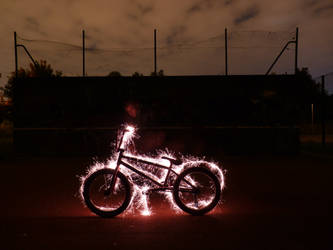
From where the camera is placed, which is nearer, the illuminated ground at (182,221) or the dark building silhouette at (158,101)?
the illuminated ground at (182,221)

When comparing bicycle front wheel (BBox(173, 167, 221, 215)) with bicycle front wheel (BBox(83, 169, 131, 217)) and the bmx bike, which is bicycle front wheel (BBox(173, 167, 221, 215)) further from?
bicycle front wheel (BBox(83, 169, 131, 217))

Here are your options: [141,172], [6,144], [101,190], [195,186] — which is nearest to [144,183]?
[141,172]

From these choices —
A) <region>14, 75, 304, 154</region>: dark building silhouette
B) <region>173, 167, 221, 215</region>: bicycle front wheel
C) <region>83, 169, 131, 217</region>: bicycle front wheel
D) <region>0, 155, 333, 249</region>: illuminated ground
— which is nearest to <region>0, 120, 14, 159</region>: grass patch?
<region>14, 75, 304, 154</region>: dark building silhouette

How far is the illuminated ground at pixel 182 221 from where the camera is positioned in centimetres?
300

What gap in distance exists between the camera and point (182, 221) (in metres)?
3.62

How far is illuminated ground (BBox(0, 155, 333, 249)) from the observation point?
2996 mm

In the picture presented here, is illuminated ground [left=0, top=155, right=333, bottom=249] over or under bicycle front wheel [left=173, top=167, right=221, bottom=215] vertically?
under

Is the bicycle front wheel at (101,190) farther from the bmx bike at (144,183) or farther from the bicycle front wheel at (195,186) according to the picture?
the bicycle front wheel at (195,186)

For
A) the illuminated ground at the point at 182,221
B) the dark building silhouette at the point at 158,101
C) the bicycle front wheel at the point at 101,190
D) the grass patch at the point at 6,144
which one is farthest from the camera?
the dark building silhouette at the point at 158,101

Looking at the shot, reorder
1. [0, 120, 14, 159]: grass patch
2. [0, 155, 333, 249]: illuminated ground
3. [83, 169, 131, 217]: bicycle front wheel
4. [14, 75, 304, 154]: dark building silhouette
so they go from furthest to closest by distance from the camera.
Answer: [14, 75, 304, 154]: dark building silhouette → [0, 120, 14, 159]: grass patch → [83, 169, 131, 217]: bicycle front wheel → [0, 155, 333, 249]: illuminated ground

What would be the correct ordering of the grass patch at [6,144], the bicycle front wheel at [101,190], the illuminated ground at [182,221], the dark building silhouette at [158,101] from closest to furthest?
1. the illuminated ground at [182,221]
2. the bicycle front wheel at [101,190]
3. the grass patch at [6,144]
4. the dark building silhouette at [158,101]

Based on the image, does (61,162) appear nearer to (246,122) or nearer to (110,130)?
(110,130)

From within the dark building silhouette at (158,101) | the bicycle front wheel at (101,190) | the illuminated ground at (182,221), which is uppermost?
the dark building silhouette at (158,101)

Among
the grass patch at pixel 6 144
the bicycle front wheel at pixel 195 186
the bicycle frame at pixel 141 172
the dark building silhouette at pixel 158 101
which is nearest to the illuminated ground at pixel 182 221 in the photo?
the bicycle front wheel at pixel 195 186
